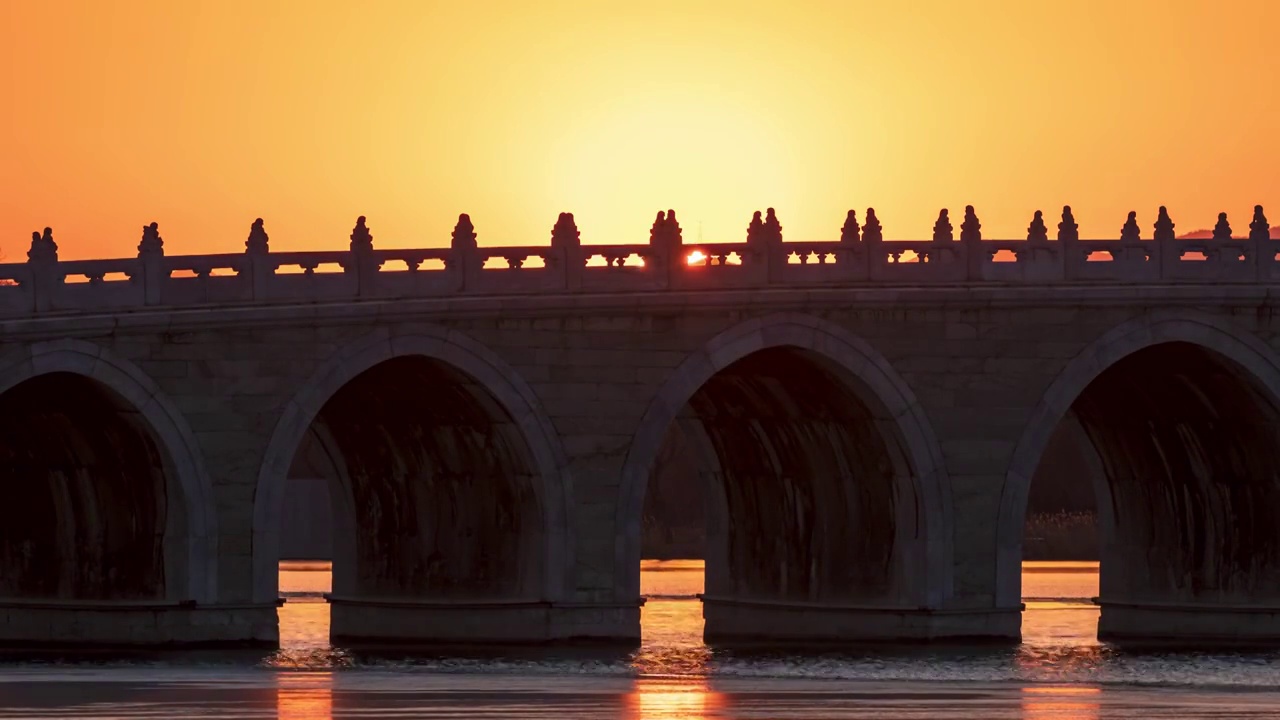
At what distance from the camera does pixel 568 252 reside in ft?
181

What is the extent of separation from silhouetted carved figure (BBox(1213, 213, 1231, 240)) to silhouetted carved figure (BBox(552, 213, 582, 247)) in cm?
1308

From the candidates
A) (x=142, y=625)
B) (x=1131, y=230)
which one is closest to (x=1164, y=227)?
(x=1131, y=230)

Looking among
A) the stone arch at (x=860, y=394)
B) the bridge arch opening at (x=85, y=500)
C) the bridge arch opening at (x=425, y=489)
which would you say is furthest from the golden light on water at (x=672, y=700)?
the bridge arch opening at (x=85, y=500)

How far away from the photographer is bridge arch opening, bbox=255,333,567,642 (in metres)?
53.6

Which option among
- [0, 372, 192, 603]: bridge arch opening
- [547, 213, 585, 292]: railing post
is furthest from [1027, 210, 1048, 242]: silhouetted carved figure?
[0, 372, 192, 603]: bridge arch opening

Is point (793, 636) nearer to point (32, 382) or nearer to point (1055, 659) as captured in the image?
point (1055, 659)

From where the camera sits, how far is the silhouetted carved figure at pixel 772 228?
56.2 m

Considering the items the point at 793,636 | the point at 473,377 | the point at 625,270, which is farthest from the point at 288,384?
the point at 793,636

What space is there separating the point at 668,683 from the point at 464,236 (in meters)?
11.5

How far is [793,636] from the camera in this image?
5962 cm

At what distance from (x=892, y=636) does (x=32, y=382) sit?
56.5 ft

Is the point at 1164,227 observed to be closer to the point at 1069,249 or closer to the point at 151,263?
the point at 1069,249

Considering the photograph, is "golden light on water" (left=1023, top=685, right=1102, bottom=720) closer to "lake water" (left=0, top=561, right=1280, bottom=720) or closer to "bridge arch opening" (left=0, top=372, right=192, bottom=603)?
"lake water" (left=0, top=561, right=1280, bottom=720)

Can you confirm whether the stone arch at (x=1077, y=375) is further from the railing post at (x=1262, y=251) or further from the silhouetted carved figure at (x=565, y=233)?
the silhouetted carved figure at (x=565, y=233)
